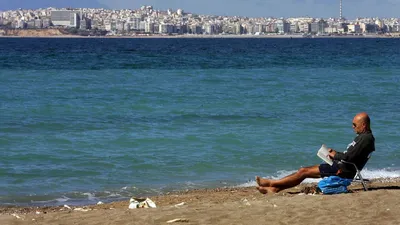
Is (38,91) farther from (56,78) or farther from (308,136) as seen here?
(308,136)

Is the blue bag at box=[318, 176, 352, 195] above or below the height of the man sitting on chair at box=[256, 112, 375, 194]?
below

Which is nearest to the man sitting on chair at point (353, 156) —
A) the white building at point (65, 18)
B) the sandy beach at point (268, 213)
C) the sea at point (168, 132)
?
the sandy beach at point (268, 213)

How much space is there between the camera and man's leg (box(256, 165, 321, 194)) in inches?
338

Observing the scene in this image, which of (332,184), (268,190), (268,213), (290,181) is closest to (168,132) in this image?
(268,190)

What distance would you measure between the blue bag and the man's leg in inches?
4.8

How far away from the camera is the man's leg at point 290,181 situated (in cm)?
859

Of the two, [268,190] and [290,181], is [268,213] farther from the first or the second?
[268,190]

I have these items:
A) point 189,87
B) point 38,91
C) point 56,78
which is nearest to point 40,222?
point 38,91

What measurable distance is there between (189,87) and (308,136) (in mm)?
13840

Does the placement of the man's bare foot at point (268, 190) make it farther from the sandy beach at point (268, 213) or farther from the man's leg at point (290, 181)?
the sandy beach at point (268, 213)

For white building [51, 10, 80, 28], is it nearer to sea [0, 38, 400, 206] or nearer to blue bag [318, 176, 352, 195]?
sea [0, 38, 400, 206]

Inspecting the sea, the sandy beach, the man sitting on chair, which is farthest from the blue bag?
the sea

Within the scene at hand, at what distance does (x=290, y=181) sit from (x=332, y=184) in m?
0.45

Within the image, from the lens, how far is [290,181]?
8.69 meters
